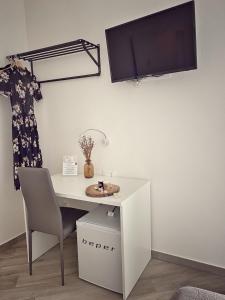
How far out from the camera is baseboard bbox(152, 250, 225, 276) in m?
1.90

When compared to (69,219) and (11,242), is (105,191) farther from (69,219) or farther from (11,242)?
(11,242)

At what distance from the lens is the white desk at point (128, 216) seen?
1.67m

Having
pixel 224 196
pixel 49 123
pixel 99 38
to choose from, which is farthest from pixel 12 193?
pixel 224 196

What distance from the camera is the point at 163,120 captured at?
1.98 meters

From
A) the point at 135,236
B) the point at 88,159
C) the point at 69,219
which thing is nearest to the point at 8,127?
the point at 88,159

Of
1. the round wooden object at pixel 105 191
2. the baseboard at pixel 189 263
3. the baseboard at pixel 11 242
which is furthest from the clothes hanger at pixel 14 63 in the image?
the baseboard at pixel 189 263

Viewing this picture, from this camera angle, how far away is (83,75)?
2.29 meters

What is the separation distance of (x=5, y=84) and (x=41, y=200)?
3.79ft

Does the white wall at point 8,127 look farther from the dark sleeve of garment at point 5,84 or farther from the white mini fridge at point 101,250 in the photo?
the white mini fridge at point 101,250

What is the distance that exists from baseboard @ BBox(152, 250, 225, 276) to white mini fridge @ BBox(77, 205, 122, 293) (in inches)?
21.9

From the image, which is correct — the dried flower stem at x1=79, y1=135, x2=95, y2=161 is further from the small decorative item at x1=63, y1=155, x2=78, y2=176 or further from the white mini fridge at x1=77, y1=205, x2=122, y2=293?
the white mini fridge at x1=77, y1=205, x2=122, y2=293

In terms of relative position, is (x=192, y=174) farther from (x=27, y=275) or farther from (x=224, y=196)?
(x=27, y=275)

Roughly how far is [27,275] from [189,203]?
1.48 m

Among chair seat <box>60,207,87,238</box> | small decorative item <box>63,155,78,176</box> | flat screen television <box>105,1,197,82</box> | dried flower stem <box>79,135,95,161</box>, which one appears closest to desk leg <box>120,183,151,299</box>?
chair seat <box>60,207,87,238</box>
